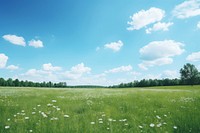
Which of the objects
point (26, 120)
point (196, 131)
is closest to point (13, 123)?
point (26, 120)

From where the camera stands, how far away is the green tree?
90500 mm

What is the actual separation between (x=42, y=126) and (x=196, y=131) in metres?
4.87

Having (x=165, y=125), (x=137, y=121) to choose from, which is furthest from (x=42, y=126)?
(x=165, y=125)

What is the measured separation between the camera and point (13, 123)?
6.39 metres

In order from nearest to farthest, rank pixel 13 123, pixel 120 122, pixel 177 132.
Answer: pixel 177 132 → pixel 13 123 → pixel 120 122

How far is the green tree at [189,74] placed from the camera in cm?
9050

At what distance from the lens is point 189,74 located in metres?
92.0

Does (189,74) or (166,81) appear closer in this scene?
(189,74)

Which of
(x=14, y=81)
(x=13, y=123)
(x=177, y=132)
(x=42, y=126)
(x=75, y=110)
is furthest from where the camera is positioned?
(x=14, y=81)

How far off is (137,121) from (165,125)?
3.41 feet

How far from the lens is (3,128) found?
5.84 meters

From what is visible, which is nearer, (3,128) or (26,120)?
Result: (3,128)

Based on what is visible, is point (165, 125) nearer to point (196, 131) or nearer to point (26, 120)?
point (196, 131)

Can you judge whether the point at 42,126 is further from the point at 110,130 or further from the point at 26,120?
the point at 110,130
